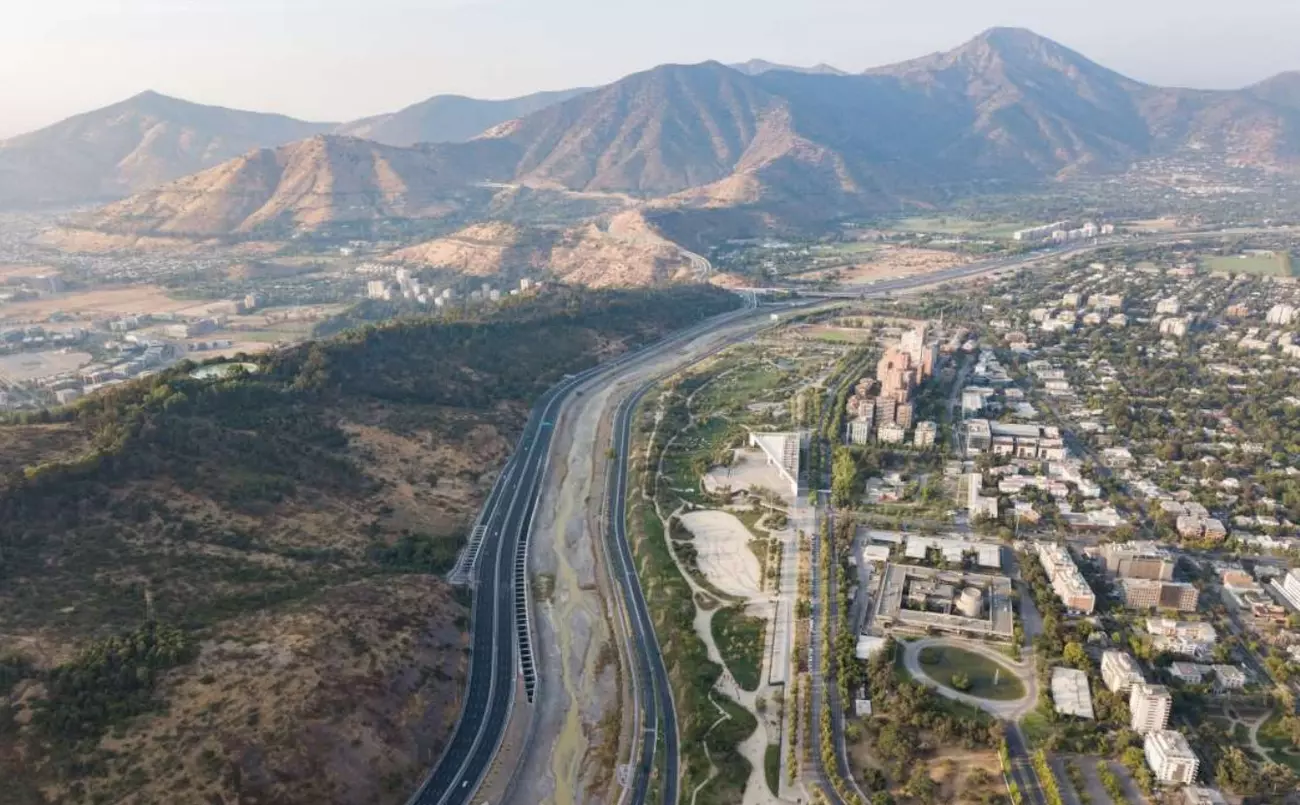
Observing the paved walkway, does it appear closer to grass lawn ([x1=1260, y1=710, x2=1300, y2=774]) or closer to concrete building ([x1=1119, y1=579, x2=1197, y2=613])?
grass lawn ([x1=1260, y1=710, x2=1300, y2=774])

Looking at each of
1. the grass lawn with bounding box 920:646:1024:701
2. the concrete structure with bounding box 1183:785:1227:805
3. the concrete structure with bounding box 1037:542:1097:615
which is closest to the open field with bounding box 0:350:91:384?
the grass lawn with bounding box 920:646:1024:701

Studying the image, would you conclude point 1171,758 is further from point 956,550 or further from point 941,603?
point 956,550

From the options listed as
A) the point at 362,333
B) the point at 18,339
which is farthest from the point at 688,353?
the point at 18,339

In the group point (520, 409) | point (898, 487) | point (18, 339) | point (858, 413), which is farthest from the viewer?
point (18, 339)

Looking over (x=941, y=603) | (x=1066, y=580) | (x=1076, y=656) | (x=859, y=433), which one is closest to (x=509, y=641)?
(x=941, y=603)

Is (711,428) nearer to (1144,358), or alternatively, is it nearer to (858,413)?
(858,413)

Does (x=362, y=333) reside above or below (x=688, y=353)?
above

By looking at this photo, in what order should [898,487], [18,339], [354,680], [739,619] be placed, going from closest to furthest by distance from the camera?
[354,680] < [739,619] < [898,487] < [18,339]

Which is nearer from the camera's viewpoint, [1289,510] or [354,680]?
[354,680]
